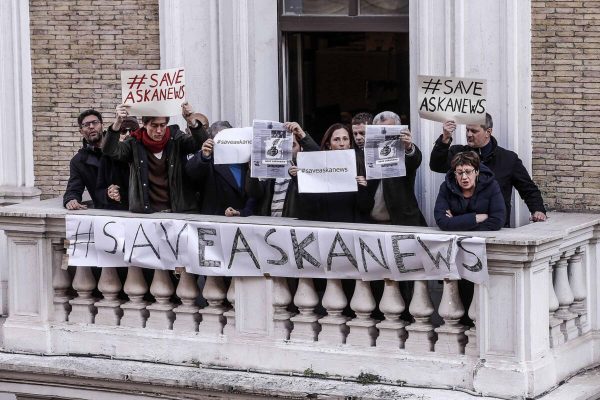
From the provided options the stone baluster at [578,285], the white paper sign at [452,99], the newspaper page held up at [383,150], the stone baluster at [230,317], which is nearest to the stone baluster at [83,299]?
the stone baluster at [230,317]

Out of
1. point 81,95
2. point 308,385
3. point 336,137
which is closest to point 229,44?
point 81,95

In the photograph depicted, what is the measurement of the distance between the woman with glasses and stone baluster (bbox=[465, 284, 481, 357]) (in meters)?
0.43

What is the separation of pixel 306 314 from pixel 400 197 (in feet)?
3.53

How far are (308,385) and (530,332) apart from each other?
64.7 inches

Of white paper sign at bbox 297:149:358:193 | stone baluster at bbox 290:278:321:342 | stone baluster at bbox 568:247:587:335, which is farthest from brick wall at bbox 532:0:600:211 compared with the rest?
stone baluster at bbox 290:278:321:342

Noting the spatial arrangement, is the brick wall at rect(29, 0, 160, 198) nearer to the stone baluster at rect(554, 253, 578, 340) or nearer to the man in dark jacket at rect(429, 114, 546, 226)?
the man in dark jacket at rect(429, 114, 546, 226)

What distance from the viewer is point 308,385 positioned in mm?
12125

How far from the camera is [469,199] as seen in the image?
11.8 metres

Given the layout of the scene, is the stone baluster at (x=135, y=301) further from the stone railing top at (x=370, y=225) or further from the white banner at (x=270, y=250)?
the stone railing top at (x=370, y=225)

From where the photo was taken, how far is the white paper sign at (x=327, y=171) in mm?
12352

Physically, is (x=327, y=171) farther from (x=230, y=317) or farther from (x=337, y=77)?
(x=337, y=77)

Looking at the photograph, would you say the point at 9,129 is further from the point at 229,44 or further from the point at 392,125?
the point at 392,125

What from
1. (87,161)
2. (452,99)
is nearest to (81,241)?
(87,161)

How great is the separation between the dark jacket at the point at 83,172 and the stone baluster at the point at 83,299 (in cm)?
61
